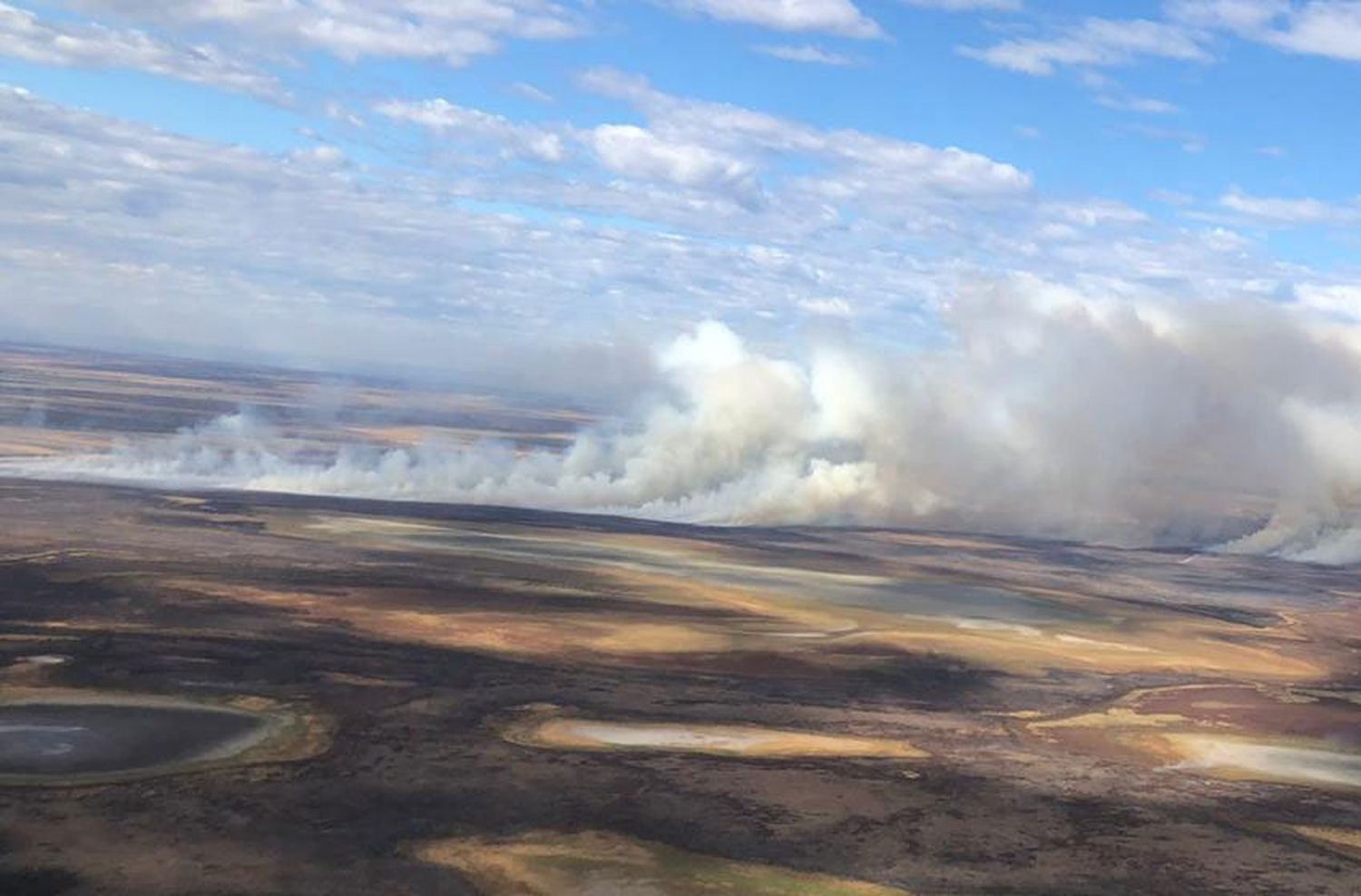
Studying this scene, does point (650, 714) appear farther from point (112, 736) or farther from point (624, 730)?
point (112, 736)

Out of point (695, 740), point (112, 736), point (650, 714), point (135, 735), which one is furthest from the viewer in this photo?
point (650, 714)

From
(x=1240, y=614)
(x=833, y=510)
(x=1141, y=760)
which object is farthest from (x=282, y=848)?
(x=833, y=510)

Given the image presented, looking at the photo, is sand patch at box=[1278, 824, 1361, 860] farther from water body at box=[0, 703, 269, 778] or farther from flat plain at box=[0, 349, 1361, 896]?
water body at box=[0, 703, 269, 778]

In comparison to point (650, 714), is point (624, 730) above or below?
below

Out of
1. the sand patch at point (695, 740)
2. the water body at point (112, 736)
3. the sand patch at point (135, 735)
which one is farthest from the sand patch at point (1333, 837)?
the water body at point (112, 736)

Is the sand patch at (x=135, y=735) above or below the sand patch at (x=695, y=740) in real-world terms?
below

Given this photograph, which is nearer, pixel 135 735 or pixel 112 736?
pixel 112 736

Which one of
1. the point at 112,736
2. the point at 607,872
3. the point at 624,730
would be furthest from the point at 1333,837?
the point at 112,736

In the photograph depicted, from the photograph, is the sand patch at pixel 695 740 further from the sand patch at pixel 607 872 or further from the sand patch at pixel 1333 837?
the sand patch at pixel 1333 837

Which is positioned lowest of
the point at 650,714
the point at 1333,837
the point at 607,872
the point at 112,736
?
the point at 607,872
